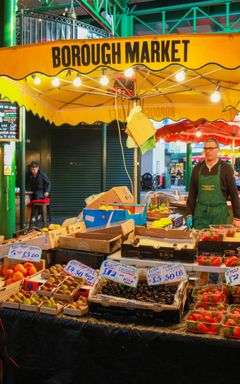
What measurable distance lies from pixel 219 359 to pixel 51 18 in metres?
8.87

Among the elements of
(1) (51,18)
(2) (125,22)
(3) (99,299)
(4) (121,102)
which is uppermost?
(2) (125,22)

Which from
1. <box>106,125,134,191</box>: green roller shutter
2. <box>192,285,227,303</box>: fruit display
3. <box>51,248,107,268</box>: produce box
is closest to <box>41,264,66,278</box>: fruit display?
<box>51,248,107,268</box>: produce box

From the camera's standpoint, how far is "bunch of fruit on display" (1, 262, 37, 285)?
3148 mm

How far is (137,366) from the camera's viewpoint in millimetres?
Answer: 2430

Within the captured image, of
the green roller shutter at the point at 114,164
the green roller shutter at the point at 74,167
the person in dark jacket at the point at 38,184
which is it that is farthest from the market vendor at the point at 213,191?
the green roller shutter at the point at 74,167

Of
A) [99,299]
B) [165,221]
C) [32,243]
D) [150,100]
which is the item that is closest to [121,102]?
[150,100]

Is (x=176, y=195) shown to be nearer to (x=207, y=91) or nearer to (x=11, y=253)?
(x=207, y=91)

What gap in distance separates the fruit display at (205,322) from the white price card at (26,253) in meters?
1.32

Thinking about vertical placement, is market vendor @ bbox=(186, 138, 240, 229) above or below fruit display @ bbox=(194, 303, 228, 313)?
above

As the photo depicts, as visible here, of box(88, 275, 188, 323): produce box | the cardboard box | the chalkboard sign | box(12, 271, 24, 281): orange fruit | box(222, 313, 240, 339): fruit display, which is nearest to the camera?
box(222, 313, 240, 339): fruit display

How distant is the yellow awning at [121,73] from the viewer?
10.4ft

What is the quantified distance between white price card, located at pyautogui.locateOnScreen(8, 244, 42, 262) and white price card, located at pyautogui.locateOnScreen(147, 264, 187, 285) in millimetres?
969

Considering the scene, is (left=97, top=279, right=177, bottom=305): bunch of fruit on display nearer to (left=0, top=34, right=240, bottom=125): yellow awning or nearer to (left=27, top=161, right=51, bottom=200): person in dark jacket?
(left=0, top=34, right=240, bottom=125): yellow awning

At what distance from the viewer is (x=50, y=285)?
2908mm
